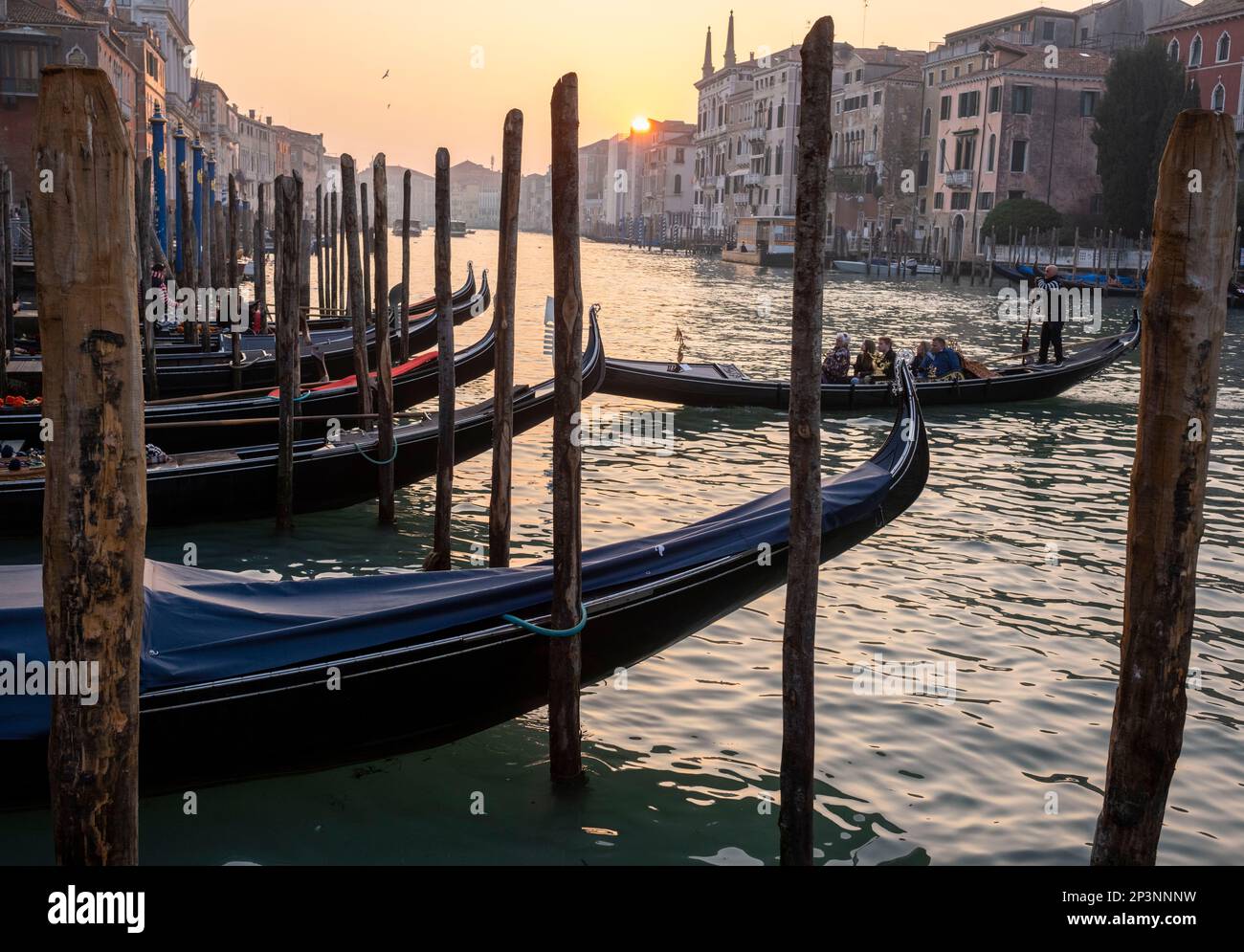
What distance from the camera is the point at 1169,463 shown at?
8.88 feet

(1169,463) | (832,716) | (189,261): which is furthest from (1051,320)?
(1169,463)

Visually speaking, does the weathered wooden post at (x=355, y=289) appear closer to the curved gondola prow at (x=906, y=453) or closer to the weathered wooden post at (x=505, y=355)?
the weathered wooden post at (x=505, y=355)

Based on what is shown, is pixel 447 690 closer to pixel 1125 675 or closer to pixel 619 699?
pixel 619 699

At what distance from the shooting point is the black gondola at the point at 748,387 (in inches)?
472

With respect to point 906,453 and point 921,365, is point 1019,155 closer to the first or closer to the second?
point 921,365

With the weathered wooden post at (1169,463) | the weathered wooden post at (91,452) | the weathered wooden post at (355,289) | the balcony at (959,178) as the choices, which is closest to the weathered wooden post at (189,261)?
the weathered wooden post at (355,289)

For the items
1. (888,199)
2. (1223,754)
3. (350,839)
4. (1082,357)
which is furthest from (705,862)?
(888,199)

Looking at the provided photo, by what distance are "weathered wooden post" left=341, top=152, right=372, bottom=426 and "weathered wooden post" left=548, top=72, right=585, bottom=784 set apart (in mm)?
4138

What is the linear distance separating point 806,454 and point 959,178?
1496 inches

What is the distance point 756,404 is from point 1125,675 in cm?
958

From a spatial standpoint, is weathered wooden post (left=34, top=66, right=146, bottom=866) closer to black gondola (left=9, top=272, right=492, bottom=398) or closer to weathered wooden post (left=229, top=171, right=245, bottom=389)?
black gondola (left=9, top=272, right=492, bottom=398)

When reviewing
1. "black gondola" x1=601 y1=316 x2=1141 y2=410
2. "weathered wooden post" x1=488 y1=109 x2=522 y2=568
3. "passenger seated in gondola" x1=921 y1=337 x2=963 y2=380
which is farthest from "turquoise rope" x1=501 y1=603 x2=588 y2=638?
"passenger seated in gondola" x1=921 y1=337 x2=963 y2=380
